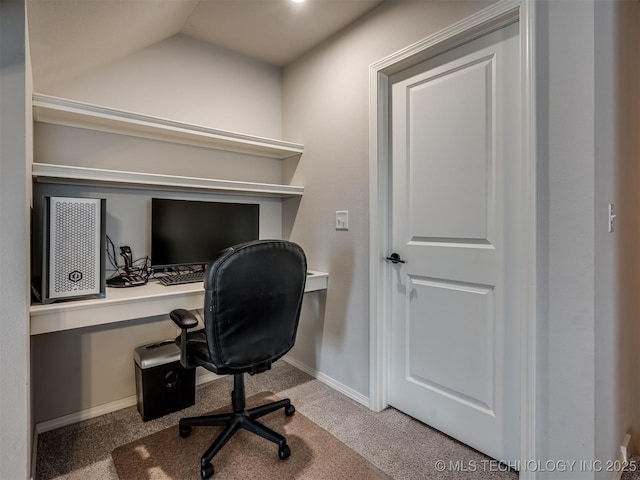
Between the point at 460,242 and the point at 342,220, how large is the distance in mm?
794

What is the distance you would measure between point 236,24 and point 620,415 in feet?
9.63

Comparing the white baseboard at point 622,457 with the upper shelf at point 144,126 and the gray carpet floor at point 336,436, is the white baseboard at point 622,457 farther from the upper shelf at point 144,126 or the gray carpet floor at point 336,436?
the upper shelf at point 144,126

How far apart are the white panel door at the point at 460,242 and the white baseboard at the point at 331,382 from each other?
207mm

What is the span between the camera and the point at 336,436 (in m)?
1.85

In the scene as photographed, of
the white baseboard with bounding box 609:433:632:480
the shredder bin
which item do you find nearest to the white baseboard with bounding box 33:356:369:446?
the shredder bin

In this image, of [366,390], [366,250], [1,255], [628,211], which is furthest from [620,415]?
[1,255]

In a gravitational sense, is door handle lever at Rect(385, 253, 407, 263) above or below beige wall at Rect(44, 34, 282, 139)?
below

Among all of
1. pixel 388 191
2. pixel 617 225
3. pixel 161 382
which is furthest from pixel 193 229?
pixel 617 225

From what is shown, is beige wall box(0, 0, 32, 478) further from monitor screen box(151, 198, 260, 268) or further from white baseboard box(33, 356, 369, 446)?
monitor screen box(151, 198, 260, 268)

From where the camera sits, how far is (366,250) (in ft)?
7.09

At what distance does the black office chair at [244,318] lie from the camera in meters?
1.48

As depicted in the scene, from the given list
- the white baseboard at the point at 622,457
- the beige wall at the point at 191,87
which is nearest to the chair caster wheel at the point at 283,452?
the white baseboard at the point at 622,457

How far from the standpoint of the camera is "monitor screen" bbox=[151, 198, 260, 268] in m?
2.18

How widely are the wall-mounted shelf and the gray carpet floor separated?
53.5 inches
